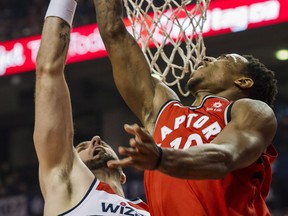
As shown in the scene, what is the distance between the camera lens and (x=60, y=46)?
324 centimetres

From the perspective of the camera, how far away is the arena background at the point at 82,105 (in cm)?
997

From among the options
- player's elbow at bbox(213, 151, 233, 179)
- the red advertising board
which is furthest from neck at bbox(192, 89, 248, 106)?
the red advertising board

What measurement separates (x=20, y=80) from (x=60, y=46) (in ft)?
29.3

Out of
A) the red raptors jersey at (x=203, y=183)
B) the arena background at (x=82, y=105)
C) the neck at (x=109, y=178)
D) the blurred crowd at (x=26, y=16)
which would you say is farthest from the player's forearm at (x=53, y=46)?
the blurred crowd at (x=26, y=16)

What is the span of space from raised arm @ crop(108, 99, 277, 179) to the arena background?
20.7ft

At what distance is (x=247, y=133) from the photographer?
2.81m

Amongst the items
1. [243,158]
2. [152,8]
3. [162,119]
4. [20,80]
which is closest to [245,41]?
[20,80]

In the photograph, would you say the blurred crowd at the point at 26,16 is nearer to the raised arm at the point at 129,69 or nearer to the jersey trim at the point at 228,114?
the raised arm at the point at 129,69

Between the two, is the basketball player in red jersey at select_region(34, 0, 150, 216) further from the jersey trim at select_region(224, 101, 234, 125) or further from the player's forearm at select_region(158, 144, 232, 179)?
the player's forearm at select_region(158, 144, 232, 179)

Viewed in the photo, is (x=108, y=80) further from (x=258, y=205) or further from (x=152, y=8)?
(x=258, y=205)

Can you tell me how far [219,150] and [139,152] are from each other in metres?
0.41

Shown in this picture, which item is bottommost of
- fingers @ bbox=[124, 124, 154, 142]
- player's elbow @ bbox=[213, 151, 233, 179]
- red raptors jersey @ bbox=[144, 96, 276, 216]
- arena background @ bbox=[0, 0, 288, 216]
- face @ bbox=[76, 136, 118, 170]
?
arena background @ bbox=[0, 0, 288, 216]

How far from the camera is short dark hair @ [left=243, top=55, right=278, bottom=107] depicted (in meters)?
3.57

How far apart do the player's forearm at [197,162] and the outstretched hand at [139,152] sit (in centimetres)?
7
